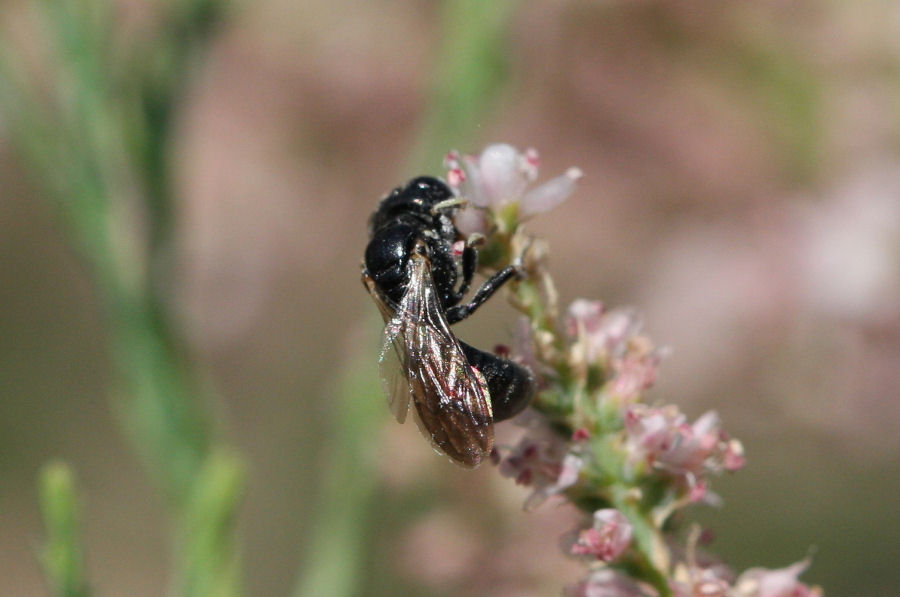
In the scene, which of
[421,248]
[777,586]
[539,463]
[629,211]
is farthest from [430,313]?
[629,211]

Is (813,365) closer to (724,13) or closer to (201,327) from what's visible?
(724,13)

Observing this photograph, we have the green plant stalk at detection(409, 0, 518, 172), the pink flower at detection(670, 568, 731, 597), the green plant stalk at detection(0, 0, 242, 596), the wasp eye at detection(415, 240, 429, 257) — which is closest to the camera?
the pink flower at detection(670, 568, 731, 597)

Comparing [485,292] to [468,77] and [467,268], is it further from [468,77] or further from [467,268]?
[468,77]

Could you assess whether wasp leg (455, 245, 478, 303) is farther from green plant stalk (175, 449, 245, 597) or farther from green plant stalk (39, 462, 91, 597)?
green plant stalk (39, 462, 91, 597)

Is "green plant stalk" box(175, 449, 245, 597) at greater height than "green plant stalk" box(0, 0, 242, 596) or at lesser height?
lesser

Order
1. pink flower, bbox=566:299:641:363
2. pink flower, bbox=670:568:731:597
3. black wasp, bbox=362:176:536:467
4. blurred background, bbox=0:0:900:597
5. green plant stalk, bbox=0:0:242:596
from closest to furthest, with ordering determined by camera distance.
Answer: pink flower, bbox=670:568:731:597 → pink flower, bbox=566:299:641:363 → black wasp, bbox=362:176:536:467 → green plant stalk, bbox=0:0:242:596 → blurred background, bbox=0:0:900:597

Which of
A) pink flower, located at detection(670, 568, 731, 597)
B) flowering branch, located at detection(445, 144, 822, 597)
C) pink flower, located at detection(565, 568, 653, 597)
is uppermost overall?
flowering branch, located at detection(445, 144, 822, 597)

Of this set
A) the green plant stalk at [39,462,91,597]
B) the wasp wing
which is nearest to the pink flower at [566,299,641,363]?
the wasp wing
